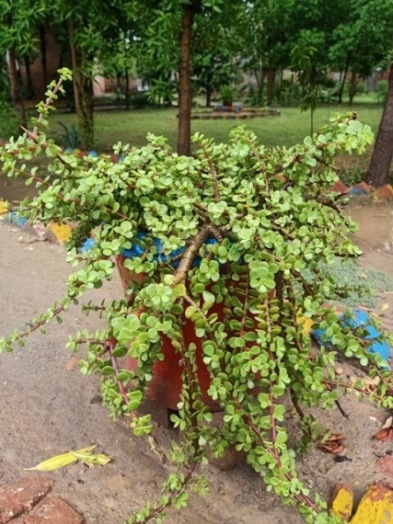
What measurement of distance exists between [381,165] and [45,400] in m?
4.54

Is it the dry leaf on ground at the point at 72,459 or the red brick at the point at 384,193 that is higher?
the dry leaf on ground at the point at 72,459

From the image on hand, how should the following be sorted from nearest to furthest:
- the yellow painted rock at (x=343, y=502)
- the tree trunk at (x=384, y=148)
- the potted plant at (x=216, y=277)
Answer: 1. the potted plant at (x=216, y=277)
2. the yellow painted rock at (x=343, y=502)
3. the tree trunk at (x=384, y=148)

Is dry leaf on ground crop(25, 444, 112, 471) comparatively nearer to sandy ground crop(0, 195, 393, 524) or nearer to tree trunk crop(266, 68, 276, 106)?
sandy ground crop(0, 195, 393, 524)

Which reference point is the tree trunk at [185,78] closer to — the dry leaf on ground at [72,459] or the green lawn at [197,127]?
the green lawn at [197,127]

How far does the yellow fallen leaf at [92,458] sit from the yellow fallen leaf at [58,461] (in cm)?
1

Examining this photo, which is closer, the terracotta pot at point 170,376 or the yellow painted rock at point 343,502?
the yellow painted rock at point 343,502

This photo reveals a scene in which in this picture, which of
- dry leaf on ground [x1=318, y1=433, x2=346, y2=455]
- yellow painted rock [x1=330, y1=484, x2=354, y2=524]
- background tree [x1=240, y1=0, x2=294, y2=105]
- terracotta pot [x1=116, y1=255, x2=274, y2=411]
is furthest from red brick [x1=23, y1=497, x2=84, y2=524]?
background tree [x1=240, y1=0, x2=294, y2=105]

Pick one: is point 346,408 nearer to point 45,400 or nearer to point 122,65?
point 45,400

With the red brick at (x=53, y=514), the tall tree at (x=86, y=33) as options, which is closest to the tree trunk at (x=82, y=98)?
the tall tree at (x=86, y=33)

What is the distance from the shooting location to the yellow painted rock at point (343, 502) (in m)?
1.67

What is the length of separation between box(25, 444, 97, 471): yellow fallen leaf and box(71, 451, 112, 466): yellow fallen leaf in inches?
0.5

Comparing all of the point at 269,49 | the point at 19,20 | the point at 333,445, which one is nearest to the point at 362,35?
the point at 269,49

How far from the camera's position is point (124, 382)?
135cm

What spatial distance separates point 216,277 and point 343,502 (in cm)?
89
